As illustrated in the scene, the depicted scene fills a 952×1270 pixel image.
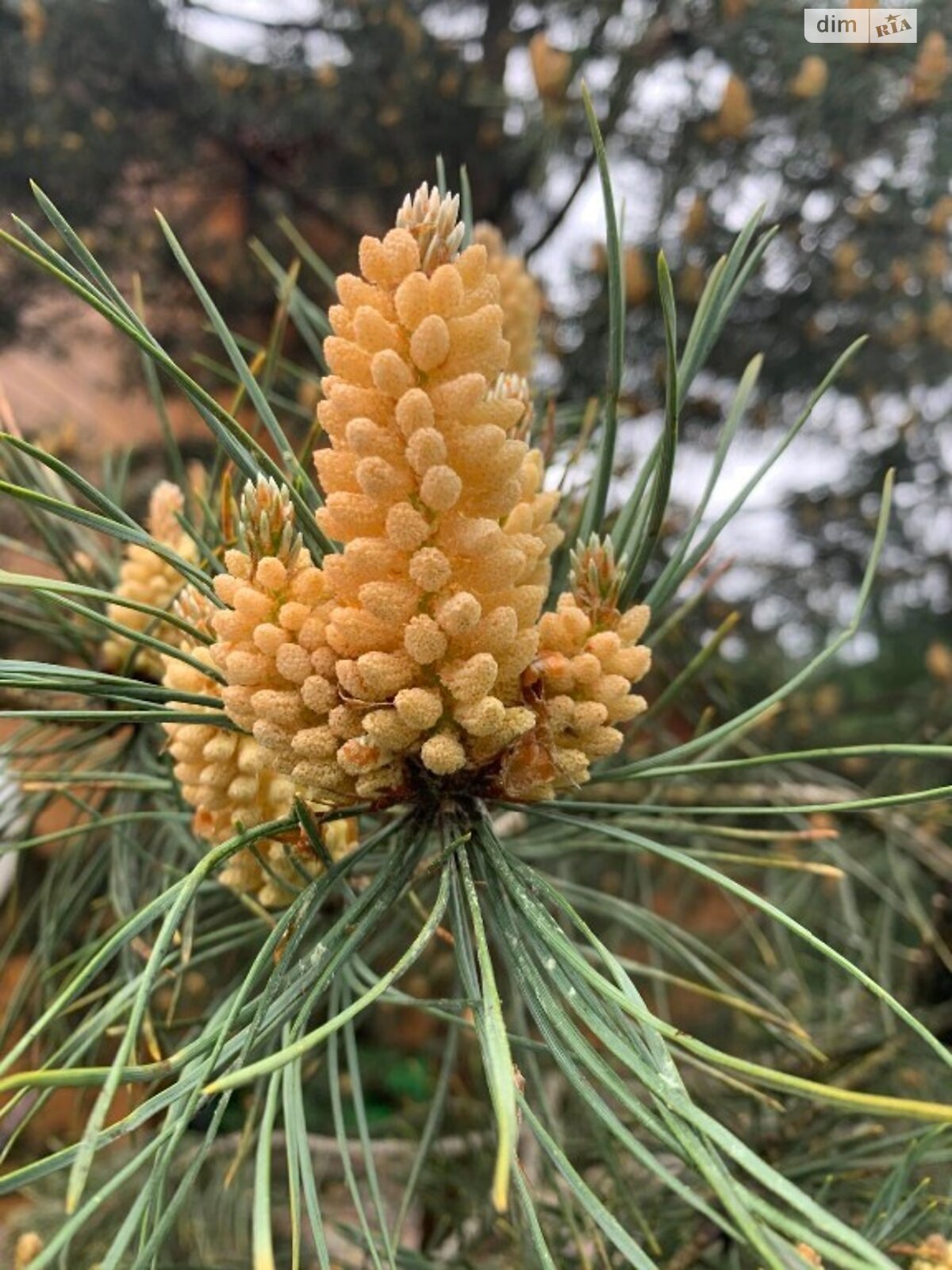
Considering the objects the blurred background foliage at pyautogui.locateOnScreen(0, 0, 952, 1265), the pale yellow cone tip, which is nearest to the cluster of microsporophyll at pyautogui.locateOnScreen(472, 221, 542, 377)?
the blurred background foliage at pyautogui.locateOnScreen(0, 0, 952, 1265)

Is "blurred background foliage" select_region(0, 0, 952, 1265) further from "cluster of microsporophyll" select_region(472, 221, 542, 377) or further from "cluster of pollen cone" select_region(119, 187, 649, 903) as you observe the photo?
"cluster of pollen cone" select_region(119, 187, 649, 903)

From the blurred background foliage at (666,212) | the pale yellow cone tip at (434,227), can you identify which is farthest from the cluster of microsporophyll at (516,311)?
the pale yellow cone tip at (434,227)

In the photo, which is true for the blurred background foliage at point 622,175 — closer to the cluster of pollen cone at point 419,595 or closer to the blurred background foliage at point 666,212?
the blurred background foliage at point 666,212

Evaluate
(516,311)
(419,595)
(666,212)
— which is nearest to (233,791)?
(419,595)

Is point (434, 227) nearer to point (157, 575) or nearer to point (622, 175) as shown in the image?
point (157, 575)

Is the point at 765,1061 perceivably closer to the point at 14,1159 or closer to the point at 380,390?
the point at 380,390
